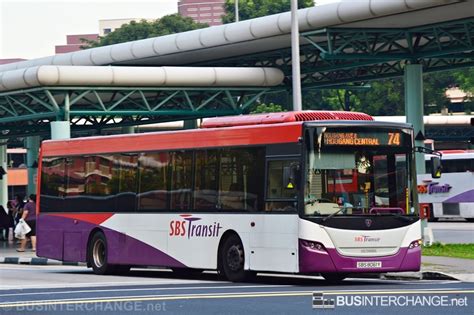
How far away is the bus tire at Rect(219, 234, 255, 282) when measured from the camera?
75.9ft

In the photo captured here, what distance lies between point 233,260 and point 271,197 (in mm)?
1459

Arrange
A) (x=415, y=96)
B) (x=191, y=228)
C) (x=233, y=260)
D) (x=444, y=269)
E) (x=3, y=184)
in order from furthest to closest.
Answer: (x=3, y=184), (x=415, y=96), (x=444, y=269), (x=191, y=228), (x=233, y=260)

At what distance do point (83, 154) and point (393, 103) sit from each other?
91.3 meters

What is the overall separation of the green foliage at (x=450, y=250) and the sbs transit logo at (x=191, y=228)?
7792 mm

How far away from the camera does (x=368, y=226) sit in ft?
72.5

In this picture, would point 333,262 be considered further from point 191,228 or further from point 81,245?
point 81,245

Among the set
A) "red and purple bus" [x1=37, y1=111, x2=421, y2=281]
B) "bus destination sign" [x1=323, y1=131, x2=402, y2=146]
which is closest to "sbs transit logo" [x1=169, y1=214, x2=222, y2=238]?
"red and purple bus" [x1=37, y1=111, x2=421, y2=281]

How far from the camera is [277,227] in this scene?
22422 mm

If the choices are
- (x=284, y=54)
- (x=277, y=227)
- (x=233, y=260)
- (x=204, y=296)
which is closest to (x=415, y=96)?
(x=284, y=54)

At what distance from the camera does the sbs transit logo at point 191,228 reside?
78.5 feet

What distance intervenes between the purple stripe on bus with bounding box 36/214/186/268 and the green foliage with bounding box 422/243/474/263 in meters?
7.80

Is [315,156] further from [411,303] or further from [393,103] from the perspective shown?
[393,103]

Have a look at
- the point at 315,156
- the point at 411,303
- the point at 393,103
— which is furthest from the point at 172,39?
the point at 393,103

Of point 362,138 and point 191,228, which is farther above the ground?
point 362,138
